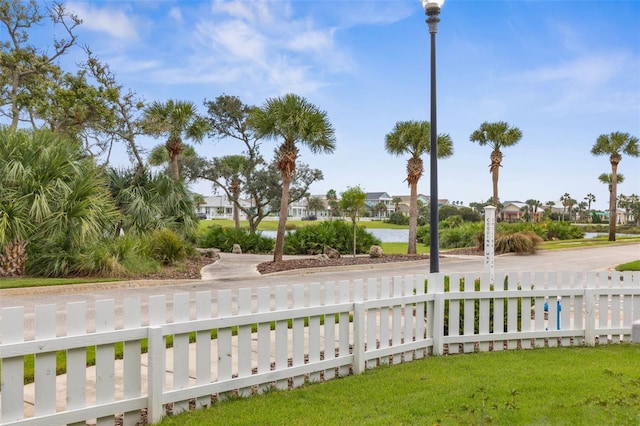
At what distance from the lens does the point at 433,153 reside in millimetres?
10289

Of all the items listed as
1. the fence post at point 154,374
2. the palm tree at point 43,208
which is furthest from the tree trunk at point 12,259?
the fence post at point 154,374

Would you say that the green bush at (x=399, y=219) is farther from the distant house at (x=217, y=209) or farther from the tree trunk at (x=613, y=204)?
the tree trunk at (x=613, y=204)

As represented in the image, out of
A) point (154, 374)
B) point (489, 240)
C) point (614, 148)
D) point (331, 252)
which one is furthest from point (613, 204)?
point (154, 374)

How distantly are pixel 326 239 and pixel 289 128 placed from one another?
6861 mm

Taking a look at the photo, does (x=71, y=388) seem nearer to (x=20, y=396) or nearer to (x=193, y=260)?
(x=20, y=396)

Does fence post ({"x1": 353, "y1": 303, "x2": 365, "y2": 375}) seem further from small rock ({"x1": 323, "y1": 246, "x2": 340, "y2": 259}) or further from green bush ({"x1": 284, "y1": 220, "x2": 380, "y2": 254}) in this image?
green bush ({"x1": 284, "y1": 220, "x2": 380, "y2": 254})

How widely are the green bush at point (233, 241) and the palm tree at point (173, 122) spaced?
3.66 meters

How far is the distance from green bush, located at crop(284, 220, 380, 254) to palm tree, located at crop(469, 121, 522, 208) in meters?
13.1

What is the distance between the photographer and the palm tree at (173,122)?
23062 mm

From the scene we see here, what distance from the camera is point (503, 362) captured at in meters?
5.52

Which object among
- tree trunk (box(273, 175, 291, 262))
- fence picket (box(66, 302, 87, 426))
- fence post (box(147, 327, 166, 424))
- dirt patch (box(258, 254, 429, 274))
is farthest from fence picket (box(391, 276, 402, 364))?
tree trunk (box(273, 175, 291, 262))

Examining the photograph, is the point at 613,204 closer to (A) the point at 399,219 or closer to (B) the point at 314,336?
(A) the point at 399,219

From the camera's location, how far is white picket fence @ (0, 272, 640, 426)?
347cm

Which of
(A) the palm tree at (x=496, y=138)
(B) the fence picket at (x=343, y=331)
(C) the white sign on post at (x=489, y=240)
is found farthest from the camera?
(A) the palm tree at (x=496, y=138)
